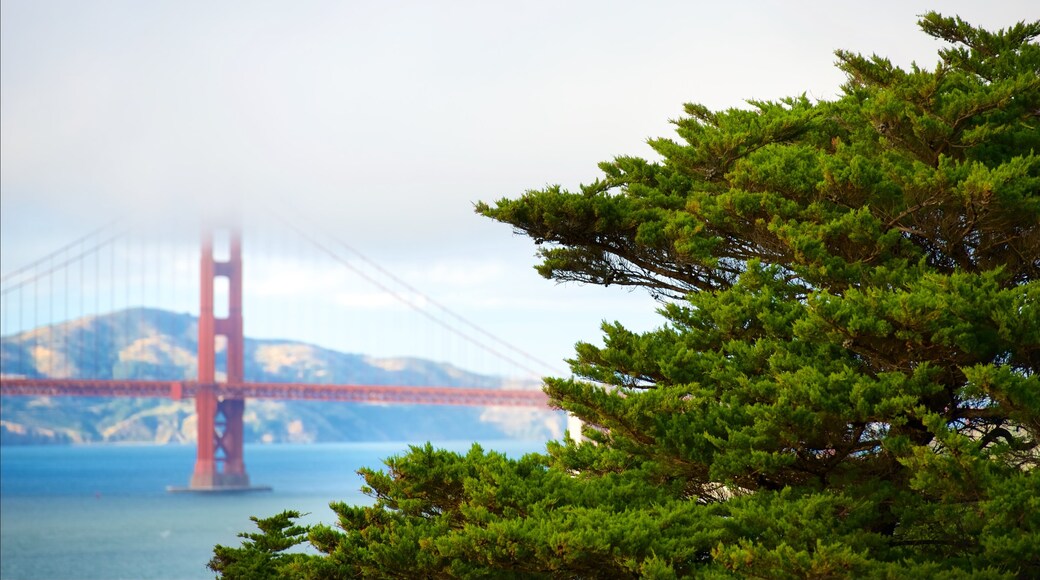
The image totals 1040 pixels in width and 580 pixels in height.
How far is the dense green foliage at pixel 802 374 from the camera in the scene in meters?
9.05

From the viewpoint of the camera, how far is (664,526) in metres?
9.38

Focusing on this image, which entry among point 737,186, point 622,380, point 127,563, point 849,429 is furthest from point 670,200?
point 127,563

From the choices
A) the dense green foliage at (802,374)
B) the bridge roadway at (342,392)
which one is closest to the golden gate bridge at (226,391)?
the bridge roadway at (342,392)

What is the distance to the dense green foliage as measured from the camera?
9047mm

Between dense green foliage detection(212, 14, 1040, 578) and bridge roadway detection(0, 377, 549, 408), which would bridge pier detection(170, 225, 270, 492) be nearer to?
bridge roadway detection(0, 377, 549, 408)

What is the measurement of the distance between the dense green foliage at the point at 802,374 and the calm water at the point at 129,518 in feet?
106

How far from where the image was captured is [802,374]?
31.5ft

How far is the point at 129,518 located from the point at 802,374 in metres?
80.7

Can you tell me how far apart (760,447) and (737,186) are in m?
2.35

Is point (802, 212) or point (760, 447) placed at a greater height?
point (802, 212)

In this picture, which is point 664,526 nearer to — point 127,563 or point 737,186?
point 737,186

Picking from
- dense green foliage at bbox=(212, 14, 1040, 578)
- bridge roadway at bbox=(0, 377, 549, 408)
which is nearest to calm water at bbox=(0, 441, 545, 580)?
bridge roadway at bbox=(0, 377, 549, 408)

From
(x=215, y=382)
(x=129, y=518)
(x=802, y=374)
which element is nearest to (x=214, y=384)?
(x=215, y=382)

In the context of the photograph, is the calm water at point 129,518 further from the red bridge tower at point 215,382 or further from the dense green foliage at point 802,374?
the dense green foliage at point 802,374
